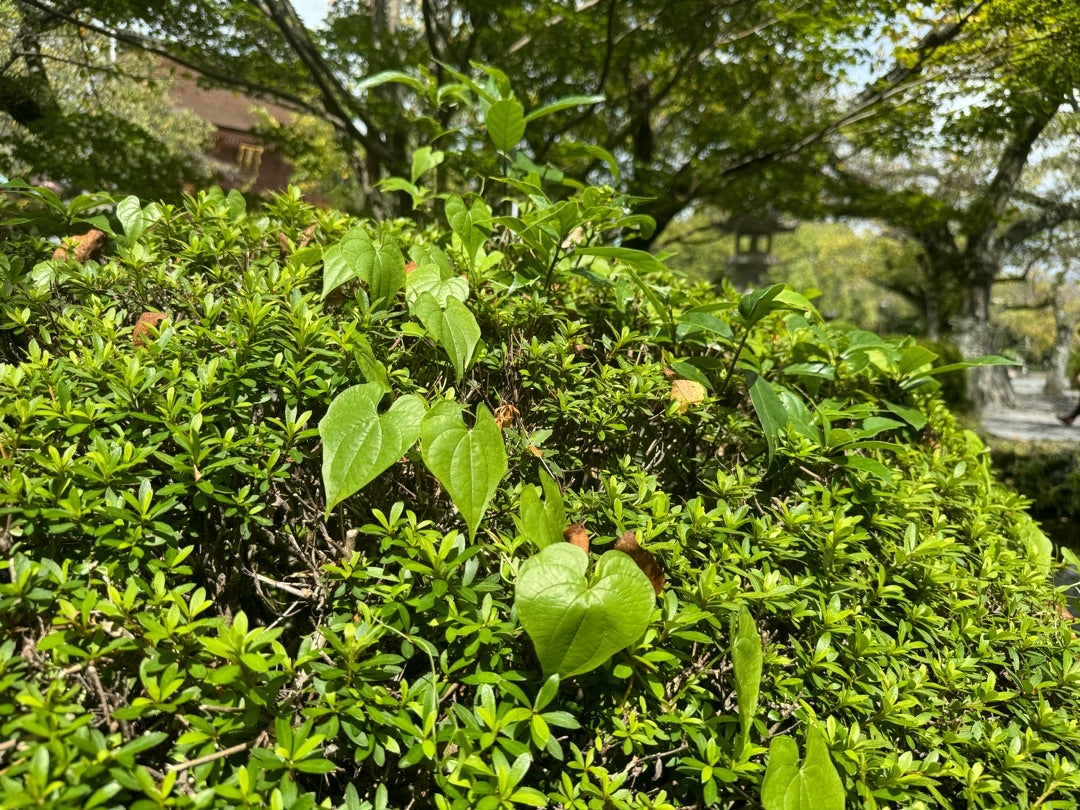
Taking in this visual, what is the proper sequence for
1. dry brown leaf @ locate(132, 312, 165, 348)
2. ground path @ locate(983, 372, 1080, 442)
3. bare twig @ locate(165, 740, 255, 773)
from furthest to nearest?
1. ground path @ locate(983, 372, 1080, 442)
2. dry brown leaf @ locate(132, 312, 165, 348)
3. bare twig @ locate(165, 740, 255, 773)

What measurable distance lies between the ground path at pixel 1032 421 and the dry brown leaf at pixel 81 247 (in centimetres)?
1101

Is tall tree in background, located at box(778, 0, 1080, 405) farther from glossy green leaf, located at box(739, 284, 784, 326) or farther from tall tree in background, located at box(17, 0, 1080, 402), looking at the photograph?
glossy green leaf, located at box(739, 284, 784, 326)

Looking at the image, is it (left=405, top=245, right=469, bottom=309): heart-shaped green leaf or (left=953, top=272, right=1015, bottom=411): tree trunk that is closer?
(left=405, top=245, right=469, bottom=309): heart-shaped green leaf

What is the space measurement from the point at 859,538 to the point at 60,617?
1165mm

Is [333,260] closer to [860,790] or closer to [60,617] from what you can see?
[60,617]

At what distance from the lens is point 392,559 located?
862 mm

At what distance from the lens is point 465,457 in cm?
85

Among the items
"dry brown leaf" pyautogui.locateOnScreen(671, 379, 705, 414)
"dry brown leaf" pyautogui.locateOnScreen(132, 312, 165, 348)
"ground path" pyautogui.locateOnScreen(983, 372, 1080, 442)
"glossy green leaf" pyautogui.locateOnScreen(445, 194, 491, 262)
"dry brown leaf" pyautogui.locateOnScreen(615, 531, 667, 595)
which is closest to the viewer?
"dry brown leaf" pyautogui.locateOnScreen(615, 531, 667, 595)

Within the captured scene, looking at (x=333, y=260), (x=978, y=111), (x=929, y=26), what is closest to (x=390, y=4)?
(x=929, y=26)

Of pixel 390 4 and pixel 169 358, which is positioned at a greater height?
pixel 390 4

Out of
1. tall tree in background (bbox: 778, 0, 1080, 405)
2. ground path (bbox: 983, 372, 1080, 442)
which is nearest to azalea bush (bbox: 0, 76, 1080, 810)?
tall tree in background (bbox: 778, 0, 1080, 405)

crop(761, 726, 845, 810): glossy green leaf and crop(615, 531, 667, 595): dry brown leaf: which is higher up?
crop(615, 531, 667, 595): dry brown leaf

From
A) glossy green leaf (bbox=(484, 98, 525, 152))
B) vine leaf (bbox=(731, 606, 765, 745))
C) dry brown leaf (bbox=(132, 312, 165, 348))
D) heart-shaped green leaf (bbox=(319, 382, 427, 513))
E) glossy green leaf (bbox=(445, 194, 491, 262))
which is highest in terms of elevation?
glossy green leaf (bbox=(484, 98, 525, 152))

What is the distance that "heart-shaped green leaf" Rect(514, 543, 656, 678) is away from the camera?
763 mm
